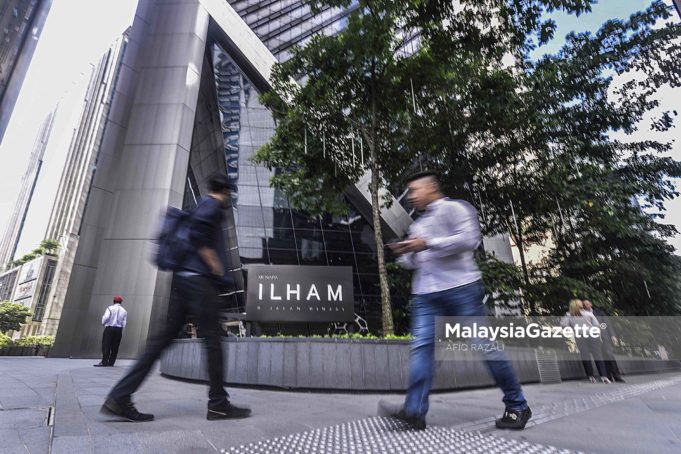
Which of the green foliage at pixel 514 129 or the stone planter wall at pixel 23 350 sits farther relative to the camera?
the stone planter wall at pixel 23 350

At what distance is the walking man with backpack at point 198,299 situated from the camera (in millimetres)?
2510

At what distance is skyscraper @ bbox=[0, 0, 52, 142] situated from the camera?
9.79 ft

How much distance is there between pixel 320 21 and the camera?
32031 millimetres

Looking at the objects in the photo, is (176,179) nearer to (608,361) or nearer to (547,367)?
(547,367)

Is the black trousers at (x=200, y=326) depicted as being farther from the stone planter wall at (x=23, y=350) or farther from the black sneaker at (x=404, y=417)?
the stone planter wall at (x=23, y=350)

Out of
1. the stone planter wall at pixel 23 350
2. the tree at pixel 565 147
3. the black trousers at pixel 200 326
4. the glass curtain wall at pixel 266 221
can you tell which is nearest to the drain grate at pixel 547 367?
the tree at pixel 565 147

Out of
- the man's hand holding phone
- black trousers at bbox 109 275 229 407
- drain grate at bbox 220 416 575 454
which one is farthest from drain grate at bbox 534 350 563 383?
black trousers at bbox 109 275 229 407

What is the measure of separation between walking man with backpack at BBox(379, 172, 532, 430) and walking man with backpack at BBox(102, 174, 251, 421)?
1229mm

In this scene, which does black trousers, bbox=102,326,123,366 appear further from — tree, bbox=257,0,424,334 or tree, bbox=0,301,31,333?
tree, bbox=0,301,31,333

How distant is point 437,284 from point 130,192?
1487cm

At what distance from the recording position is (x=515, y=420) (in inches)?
92.3

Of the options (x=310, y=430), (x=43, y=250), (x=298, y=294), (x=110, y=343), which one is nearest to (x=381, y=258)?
(x=298, y=294)

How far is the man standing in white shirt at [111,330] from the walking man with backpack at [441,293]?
7.78 meters

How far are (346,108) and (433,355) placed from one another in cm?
854
